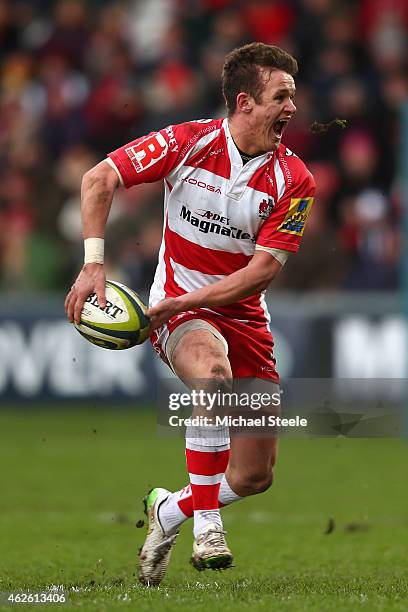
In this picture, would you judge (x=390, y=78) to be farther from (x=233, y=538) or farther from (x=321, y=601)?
(x=321, y=601)

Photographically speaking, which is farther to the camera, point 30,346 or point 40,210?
point 40,210

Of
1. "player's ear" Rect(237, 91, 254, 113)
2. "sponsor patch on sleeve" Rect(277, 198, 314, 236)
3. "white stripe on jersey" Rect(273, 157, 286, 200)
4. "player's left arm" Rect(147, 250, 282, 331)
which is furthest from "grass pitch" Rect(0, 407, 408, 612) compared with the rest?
"player's ear" Rect(237, 91, 254, 113)

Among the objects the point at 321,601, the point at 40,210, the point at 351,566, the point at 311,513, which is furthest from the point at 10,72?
the point at 321,601

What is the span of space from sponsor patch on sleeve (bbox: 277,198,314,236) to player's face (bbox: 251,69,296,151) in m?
0.36

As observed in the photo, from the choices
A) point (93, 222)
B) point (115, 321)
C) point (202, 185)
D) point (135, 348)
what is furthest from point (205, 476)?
point (135, 348)

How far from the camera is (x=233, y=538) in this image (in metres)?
8.95

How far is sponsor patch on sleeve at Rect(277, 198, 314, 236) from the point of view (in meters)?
6.71

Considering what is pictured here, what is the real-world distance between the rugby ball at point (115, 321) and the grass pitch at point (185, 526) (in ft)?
3.93

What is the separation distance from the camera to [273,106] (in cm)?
662

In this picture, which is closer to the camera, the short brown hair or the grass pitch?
the grass pitch

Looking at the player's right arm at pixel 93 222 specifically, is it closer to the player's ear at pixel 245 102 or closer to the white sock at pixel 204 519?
the player's ear at pixel 245 102

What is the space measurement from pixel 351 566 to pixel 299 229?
205 centimetres

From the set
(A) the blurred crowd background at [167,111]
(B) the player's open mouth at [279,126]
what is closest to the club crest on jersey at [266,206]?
(B) the player's open mouth at [279,126]

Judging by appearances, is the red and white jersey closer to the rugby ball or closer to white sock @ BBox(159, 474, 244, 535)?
the rugby ball
